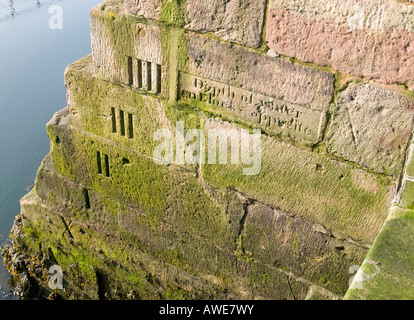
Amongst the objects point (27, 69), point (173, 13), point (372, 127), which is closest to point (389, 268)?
point (372, 127)

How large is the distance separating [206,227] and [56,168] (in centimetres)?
116

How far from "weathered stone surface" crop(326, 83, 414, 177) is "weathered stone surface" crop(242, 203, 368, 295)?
45cm

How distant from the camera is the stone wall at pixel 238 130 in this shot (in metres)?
2.07

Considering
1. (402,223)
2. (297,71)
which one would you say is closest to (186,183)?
(297,71)

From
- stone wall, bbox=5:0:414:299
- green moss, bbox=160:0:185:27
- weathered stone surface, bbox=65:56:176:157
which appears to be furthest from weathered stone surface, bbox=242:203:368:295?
green moss, bbox=160:0:185:27

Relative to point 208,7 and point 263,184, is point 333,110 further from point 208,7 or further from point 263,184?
point 208,7

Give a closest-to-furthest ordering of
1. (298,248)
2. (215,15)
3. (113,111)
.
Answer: (215,15), (298,248), (113,111)

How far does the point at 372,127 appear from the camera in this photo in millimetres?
2102

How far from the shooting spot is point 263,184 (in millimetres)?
2510

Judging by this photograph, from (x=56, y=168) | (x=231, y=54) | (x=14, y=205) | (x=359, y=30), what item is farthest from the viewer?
(x=14, y=205)

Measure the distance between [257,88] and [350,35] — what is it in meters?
0.49

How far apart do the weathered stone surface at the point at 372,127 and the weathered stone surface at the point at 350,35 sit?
79mm

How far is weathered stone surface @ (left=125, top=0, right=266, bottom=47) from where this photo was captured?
2203 mm

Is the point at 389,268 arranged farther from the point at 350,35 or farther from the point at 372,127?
the point at 350,35
